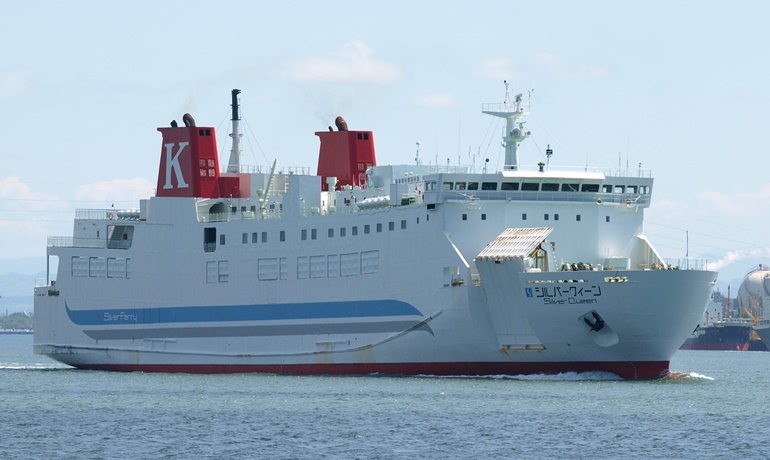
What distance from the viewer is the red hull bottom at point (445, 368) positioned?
4941 centimetres

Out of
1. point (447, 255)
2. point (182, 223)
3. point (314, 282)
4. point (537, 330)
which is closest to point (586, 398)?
point (537, 330)

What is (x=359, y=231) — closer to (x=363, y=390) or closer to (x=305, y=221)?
(x=305, y=221)

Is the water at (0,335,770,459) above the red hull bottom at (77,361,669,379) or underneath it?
underneath

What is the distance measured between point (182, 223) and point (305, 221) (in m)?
6.99

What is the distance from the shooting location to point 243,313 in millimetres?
59125

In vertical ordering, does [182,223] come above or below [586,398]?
above

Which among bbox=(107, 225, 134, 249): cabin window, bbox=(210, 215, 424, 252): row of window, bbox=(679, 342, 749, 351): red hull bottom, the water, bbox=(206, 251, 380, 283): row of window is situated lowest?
the water

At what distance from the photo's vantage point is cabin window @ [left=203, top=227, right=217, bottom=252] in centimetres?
6084

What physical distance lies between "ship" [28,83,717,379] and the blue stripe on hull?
0.20ft

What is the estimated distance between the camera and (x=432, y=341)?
5166cm

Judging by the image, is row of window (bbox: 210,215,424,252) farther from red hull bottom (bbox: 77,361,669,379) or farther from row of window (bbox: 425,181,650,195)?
red hull bottom (bbox: 77,361,669,379)

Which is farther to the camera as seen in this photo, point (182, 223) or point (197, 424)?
point (182, 223)

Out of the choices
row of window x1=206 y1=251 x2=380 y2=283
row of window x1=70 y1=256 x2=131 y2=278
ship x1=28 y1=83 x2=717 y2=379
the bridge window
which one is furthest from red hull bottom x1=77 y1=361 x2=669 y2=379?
the bridge window

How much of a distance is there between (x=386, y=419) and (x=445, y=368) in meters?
12.7
